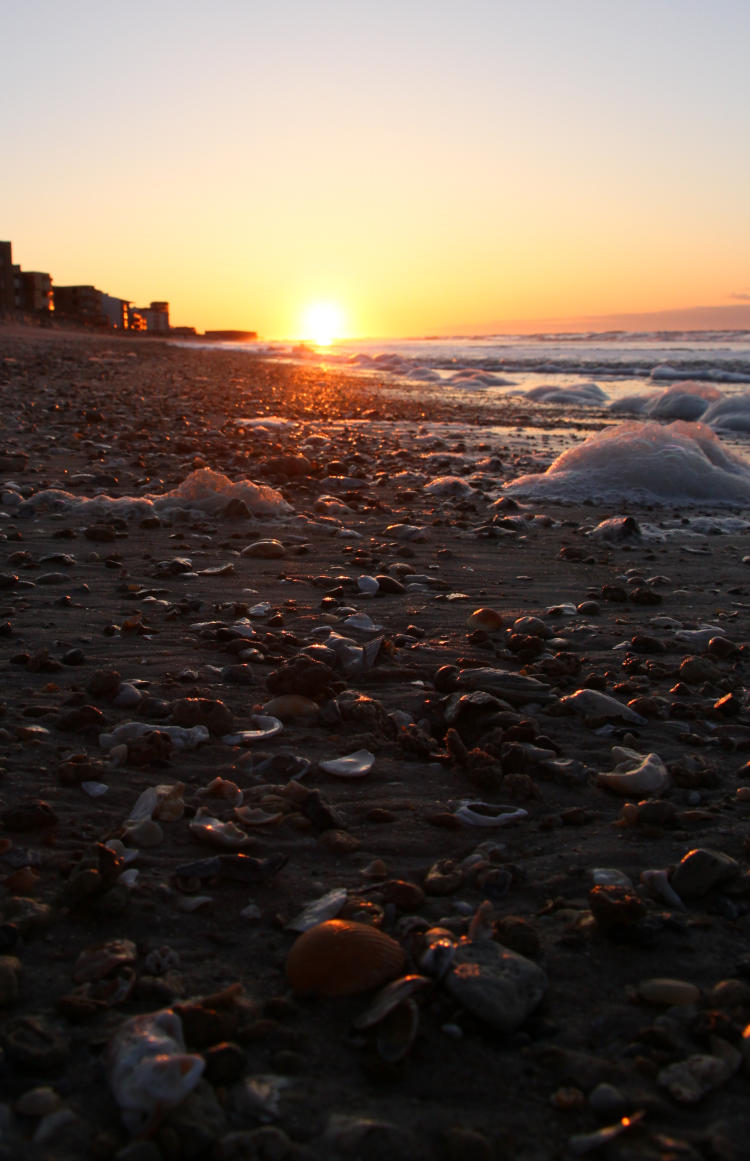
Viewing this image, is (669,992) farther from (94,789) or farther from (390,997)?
(94,789)

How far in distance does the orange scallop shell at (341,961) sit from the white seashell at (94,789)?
31.5 inches

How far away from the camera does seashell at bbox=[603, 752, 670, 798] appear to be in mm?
2326

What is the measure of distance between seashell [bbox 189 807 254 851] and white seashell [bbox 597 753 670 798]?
967 millimetres

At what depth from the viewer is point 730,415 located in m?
14.0

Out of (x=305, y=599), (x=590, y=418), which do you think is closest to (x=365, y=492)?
(x=305, y=599)

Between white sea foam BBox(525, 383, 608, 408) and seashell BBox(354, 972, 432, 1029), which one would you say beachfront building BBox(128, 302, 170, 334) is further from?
seashell BBox(354, 972, 432, 1029)

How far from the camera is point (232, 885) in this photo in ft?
6.23

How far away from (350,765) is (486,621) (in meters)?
1.43

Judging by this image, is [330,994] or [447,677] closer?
[330,994]

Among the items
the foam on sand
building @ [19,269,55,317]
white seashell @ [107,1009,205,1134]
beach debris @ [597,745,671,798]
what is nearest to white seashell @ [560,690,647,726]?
beach debris @ [597,745,671,798]

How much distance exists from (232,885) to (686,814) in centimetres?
113

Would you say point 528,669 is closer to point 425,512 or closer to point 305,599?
point 305,599

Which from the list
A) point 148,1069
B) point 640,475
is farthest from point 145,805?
point 640,475

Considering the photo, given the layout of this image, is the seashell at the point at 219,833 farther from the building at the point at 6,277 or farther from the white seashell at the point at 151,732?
the building at the point at 6,277
